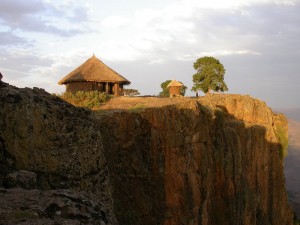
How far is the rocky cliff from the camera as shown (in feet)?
22.5

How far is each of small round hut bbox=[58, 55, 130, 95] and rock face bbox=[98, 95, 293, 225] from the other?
385 inches

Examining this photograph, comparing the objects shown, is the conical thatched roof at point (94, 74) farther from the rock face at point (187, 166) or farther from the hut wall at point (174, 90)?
the rock face at point (187, 166)

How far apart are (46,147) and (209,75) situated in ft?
133

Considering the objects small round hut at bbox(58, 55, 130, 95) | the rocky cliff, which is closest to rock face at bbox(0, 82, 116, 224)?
the rocky cliff

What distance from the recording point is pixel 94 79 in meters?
35.7

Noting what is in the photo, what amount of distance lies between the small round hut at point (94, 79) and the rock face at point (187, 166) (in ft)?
32.1

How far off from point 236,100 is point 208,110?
9.47 meters

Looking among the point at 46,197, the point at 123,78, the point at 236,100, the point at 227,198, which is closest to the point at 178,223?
the point at 227,198

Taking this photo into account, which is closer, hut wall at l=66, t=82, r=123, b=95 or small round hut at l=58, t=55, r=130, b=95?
small round hut at l=58, t=55, r=130, b=95

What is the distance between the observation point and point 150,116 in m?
19.2

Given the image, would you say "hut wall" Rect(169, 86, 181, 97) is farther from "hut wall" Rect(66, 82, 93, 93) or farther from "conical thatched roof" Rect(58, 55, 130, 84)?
"hut wall" Rect(66, 82, 93, 93)

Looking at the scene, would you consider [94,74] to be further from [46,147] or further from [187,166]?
[46,147]

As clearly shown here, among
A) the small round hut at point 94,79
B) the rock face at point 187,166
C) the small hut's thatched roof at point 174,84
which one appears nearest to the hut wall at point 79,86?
the small round hut at point 94,79

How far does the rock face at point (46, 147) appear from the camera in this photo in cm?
826
